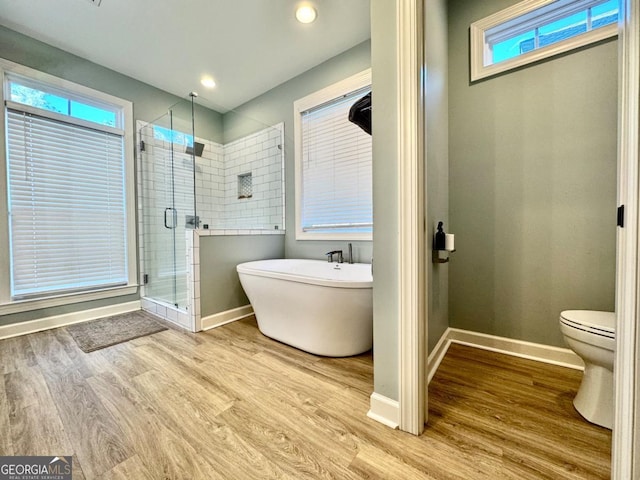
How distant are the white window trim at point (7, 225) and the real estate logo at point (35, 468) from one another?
2007mm

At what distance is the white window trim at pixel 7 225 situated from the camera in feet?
7.30

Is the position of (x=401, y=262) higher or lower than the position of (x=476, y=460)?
higher

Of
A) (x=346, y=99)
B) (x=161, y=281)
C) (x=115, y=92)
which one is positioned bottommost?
(x=161, y=281)

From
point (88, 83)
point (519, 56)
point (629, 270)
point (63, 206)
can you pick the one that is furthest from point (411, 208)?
point (88, 83)

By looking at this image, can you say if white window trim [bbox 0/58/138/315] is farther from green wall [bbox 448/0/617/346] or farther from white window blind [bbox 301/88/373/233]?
green wall [bbox 448/0/617/346]

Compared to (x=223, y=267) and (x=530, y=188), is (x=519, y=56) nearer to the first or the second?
(x=530, y=188)

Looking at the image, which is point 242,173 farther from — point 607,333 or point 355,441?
point 607,333

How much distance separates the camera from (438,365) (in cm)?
173

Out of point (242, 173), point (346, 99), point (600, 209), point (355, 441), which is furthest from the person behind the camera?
point (242, 173)

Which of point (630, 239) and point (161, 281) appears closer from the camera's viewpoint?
point (630, 239)

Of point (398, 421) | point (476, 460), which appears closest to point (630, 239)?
point (476, 460)

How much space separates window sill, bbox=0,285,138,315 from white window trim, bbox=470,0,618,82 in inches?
162

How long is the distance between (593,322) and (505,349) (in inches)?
31.0

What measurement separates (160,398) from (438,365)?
1.75 metres
